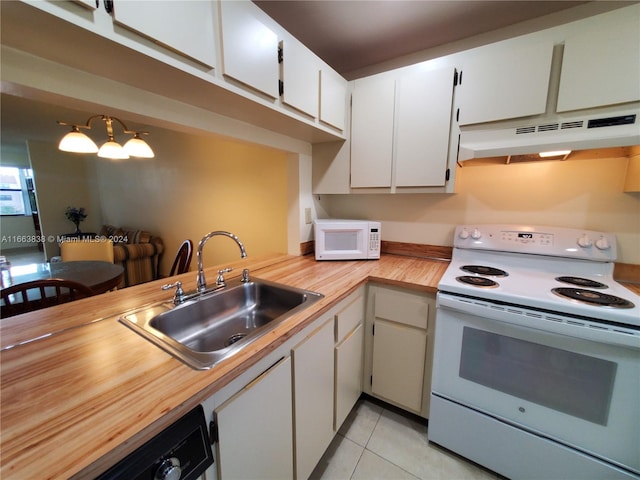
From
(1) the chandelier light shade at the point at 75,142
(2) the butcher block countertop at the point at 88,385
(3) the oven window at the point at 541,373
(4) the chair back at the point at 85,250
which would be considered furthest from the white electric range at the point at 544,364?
(4) the chair back at the point at 85,250

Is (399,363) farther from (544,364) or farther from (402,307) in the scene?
(544,364)

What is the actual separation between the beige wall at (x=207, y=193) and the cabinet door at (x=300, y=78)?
1.49 ft

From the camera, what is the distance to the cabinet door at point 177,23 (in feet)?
2.36

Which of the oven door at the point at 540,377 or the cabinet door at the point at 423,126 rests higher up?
the cabinet door at the point at 423,126

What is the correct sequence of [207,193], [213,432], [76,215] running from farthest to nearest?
1. [76,215]
2. [207,193]
3. [213,432]

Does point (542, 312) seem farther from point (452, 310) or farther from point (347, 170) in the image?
point (347, 170)

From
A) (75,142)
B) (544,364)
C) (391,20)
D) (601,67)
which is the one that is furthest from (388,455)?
(75,142)

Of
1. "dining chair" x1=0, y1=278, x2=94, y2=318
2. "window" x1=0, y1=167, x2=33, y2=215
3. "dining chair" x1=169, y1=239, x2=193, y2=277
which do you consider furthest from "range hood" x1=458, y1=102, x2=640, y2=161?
"window" x1=0, y1=167, x2=33, y2=215

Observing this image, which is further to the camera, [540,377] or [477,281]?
[477,281]

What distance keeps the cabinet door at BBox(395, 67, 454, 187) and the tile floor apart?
153 cm

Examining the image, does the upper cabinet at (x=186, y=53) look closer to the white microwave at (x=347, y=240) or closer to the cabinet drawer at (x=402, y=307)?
the white microwave at (x=347, y=240)

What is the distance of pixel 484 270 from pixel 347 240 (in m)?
0.88

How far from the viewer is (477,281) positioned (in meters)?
1.28

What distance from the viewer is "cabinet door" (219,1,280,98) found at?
97cm
